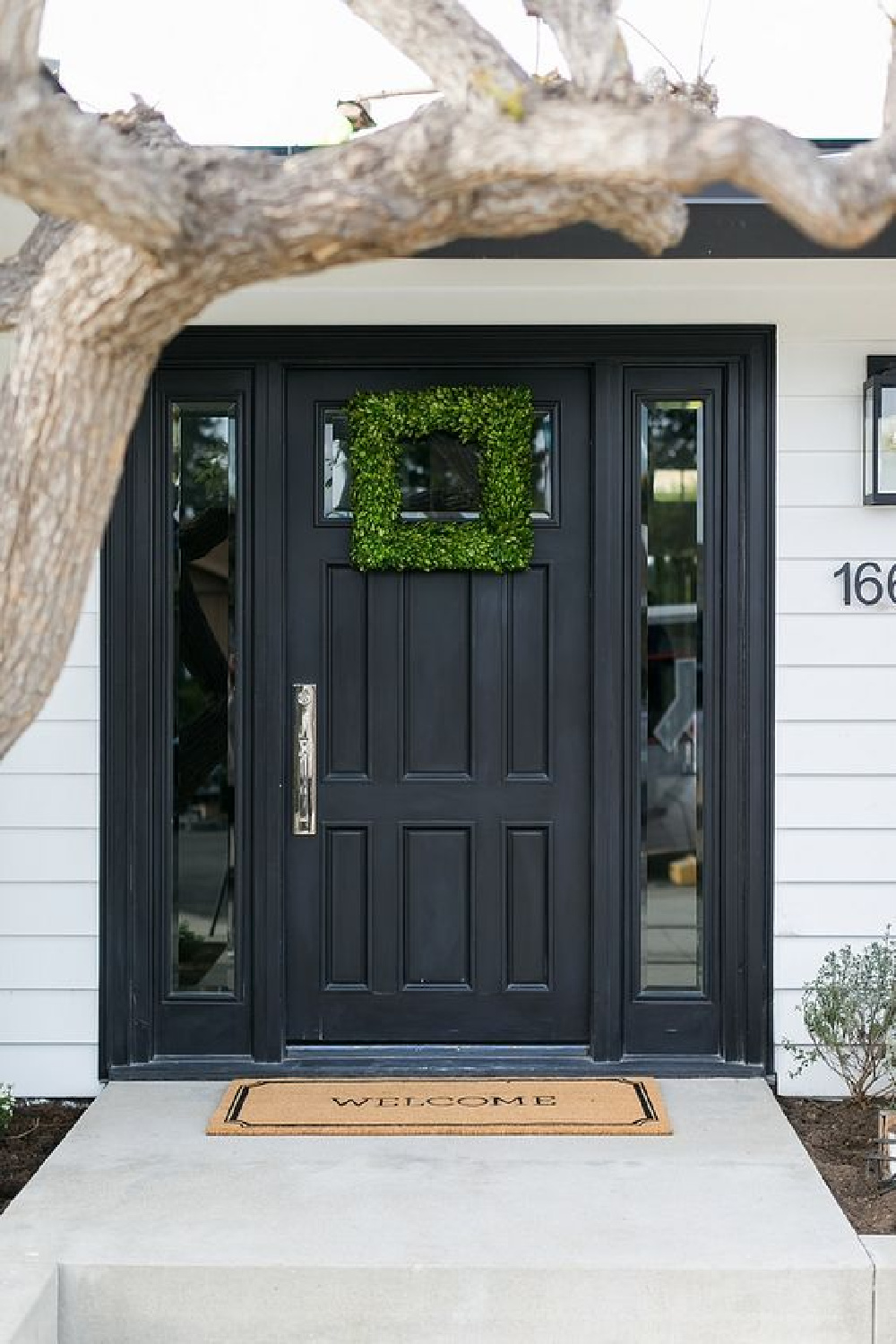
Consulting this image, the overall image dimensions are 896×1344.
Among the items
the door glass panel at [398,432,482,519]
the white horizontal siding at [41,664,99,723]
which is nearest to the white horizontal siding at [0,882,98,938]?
the white horizontal siding at [41,664,99,723]

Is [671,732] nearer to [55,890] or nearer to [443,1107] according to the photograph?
[443,1107]

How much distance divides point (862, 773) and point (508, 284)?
174 cm

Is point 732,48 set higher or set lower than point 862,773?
higher

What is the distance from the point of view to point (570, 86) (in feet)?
7.58

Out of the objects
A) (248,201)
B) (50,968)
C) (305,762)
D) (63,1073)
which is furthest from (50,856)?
(248,201)

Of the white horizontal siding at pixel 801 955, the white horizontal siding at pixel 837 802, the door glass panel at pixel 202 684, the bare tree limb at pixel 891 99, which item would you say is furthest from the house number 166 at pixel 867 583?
the bare tree limb at pixel 891 99

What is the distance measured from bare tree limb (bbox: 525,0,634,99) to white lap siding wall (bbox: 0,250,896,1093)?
2081 millimetres

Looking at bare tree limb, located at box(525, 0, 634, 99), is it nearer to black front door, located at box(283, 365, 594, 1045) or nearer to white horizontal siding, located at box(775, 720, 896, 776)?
black front door, located at box(283, 365, 594, 1045)

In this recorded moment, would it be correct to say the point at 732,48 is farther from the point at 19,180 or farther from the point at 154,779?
the point at 19,180

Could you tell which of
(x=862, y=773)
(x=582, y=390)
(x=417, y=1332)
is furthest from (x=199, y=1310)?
(x=582, y=390)

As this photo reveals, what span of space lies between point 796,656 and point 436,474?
118 centimetres

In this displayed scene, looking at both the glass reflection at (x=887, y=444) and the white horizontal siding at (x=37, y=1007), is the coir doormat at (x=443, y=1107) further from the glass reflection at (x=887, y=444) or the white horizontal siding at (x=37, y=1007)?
the glass reflection at (x=887, y=444)

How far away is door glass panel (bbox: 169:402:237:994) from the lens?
15.5 ft

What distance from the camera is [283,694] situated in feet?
15.5
